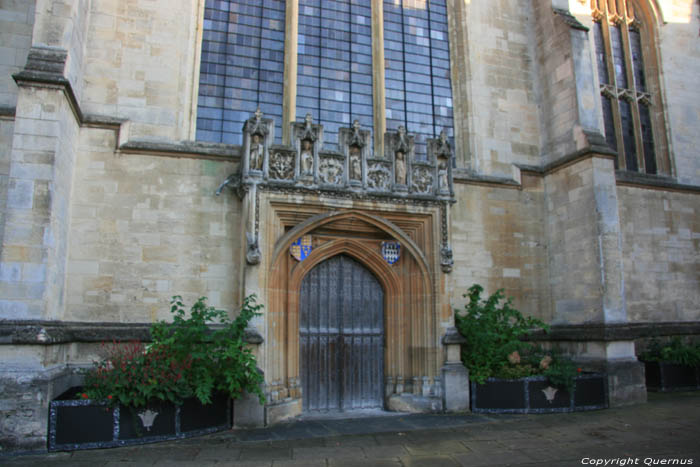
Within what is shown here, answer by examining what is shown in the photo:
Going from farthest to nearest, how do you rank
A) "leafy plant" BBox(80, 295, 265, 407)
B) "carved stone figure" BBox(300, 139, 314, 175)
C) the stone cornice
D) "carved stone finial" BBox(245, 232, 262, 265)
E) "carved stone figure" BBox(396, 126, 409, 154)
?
"carved stone figure" BBox(396, 126, 409, 154) → "carved stone figure" BBox(300, 139, 314, 175) → "carved stone finial" BBox(245, 232, 262, 265) → "leafy plant" BBox(80, 295, 265, 407) → the stone cornice

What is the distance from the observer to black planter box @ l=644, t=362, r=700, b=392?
11734 mm

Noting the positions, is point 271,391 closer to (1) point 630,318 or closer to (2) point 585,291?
(2) point 585,291

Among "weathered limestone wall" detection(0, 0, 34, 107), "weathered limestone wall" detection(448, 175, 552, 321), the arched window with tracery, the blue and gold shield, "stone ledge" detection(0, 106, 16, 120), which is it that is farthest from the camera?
the arched window with tracery

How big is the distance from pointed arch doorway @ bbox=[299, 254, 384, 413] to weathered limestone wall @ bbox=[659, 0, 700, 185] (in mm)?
9354

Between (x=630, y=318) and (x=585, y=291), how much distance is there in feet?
7.54

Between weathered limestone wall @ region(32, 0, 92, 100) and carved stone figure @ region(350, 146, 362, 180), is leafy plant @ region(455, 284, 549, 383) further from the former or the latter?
weathered limestone wall @ region(32, 0, 92, 100)

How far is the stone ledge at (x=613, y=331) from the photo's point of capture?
34.1 feet

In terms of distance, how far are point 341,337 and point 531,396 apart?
3.74m

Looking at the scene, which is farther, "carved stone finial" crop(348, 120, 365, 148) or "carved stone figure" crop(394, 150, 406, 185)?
"carved stone figure" crop(394, 150, 406, 185)

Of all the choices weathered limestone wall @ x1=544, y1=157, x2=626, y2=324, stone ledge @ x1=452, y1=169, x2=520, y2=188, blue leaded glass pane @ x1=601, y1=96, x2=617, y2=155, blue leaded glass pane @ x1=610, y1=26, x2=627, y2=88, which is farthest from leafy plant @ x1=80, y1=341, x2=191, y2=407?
blue leaded glass pane @ x1=610, y1=26, x2=627, y2=88

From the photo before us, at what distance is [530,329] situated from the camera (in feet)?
37.8

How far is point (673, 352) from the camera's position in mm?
11836

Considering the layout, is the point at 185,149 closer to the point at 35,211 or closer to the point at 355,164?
the point at 35,211

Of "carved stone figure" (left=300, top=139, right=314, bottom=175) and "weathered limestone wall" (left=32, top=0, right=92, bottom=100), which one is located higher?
"weathered limestone wall" (left=32, top=0, right=92, bottom=100)
